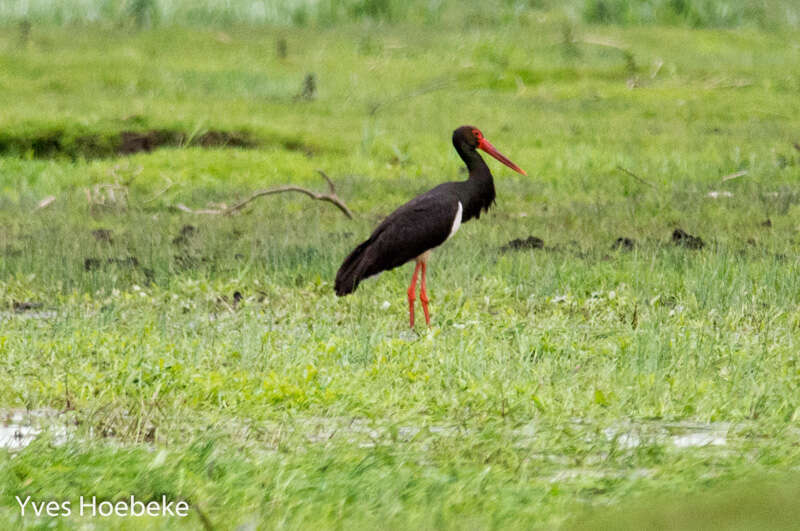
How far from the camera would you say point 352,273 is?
9125mm

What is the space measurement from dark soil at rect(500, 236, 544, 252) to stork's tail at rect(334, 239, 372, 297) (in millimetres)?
2733

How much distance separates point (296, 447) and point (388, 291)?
15.9 feet

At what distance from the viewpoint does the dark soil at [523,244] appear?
38.7ft

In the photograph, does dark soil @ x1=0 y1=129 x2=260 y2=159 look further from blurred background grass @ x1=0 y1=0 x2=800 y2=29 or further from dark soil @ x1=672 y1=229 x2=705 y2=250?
dark soil @ x1=672 y1=229 x2=705 y2=250

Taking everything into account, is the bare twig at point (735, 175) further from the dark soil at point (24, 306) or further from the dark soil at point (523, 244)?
the dark soil at point (24, 306)

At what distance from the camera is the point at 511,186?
1573 centimetres

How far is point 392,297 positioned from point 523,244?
2182mm

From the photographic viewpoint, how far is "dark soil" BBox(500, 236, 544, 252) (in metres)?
11.8

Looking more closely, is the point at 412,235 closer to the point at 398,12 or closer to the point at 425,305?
the point at 425,305

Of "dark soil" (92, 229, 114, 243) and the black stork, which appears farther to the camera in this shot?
"dark soil" (92, 229, 114, 243)

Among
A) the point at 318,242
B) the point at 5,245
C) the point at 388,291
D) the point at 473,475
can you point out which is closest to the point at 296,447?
the point at 473,475

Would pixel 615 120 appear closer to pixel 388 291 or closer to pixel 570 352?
pixel 388 291

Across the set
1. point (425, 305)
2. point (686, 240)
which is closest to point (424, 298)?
point (425, 305)

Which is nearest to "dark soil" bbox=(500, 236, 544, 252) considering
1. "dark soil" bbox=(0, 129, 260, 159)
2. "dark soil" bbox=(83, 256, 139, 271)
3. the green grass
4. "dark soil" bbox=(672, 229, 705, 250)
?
the green grass
